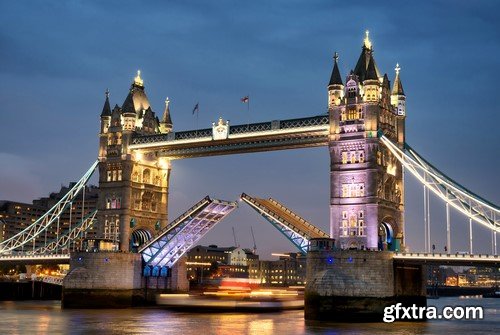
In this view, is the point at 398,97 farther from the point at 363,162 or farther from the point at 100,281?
the point at 100,281

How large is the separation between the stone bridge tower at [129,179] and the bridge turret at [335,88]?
22.3 meters

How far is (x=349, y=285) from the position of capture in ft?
182

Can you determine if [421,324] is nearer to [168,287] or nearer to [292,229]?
[292,229]

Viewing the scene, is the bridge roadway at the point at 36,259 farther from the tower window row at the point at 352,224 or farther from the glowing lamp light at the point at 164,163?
the tower window row at the point at 352,224

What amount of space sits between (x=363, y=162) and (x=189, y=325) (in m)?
18.8

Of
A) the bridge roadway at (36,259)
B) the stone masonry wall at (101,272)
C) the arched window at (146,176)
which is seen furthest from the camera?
the arched window at (146,176)

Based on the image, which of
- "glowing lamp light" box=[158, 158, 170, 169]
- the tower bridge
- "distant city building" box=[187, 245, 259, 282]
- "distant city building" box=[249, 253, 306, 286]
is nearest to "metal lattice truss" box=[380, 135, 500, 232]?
the tower bridge

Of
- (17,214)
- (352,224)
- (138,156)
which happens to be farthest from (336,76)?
(17,214)

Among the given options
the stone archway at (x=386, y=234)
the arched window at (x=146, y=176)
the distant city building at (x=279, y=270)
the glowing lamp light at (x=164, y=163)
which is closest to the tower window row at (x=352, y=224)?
the stone archway at (x=386, y=234)

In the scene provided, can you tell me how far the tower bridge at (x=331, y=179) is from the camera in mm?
58906

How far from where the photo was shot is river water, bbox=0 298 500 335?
1881 inches

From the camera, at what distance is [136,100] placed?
78.9 m

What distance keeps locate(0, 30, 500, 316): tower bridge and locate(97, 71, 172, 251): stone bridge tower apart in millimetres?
100

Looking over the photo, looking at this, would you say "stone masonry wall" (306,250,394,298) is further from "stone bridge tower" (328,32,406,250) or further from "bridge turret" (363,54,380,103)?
"bridge turret" (363,54,380,103)
